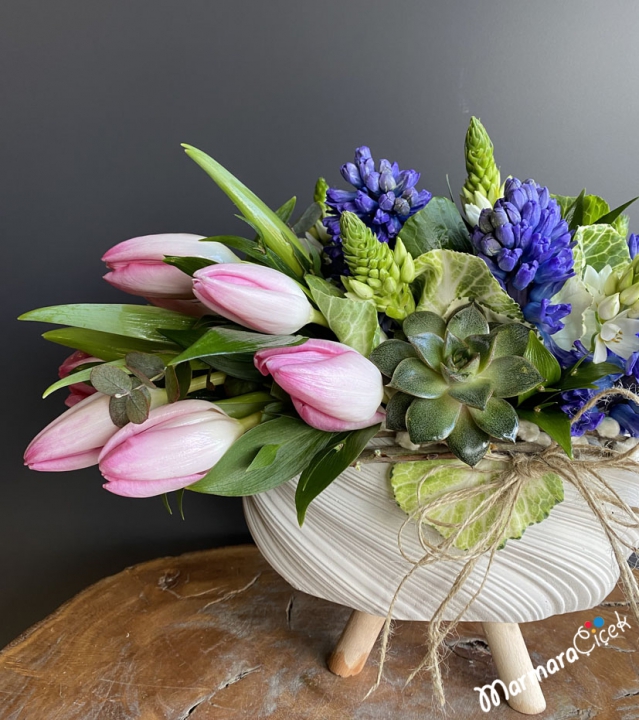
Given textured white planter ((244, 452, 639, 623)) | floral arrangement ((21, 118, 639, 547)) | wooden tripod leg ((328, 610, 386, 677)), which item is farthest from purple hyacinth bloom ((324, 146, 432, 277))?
wooden tripod leg ((328, 610, 386, 677))

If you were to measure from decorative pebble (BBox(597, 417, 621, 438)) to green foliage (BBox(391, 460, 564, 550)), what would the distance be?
5cm

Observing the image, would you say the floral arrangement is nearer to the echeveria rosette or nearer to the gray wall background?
the echeveria rosette

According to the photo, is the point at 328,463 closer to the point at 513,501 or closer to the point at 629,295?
the point at 513,501

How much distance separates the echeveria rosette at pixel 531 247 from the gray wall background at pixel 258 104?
534 millimetres

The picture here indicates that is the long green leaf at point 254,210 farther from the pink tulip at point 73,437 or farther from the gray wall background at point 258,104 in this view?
the gray wall background at point 258,104

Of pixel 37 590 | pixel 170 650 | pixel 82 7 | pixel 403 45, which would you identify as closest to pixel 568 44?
pixel 403 45

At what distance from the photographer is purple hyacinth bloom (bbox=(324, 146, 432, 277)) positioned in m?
0.54

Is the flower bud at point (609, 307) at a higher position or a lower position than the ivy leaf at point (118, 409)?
higher

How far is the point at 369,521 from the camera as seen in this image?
1.79 feet

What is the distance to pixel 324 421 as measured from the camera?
18.5 inches

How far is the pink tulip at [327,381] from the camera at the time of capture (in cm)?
43

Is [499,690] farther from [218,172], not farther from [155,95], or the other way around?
[155,95]

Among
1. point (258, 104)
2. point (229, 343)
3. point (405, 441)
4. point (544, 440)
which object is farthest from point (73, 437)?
point (258, 104)

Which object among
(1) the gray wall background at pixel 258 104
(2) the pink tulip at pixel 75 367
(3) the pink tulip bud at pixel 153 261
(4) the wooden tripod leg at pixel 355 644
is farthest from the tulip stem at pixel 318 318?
(1) the gray wall background at pixel 258 104
